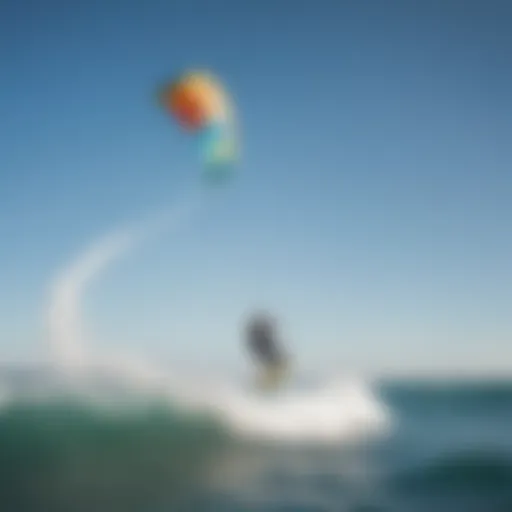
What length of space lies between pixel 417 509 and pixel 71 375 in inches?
56.8

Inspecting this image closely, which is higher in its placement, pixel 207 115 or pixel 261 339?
pixel 207 115

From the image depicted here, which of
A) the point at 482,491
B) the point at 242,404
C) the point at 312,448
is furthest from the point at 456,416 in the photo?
the point at 242,404

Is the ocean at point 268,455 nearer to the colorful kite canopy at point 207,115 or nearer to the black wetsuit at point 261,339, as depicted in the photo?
the black wetsuit at point 261,339

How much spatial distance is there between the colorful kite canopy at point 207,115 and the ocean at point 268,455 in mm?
942

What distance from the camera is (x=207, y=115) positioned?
10.5 ft

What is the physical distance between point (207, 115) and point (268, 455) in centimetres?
136

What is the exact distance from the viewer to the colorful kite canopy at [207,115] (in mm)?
3186

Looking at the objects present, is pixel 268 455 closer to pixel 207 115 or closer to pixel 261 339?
pixel 261 339

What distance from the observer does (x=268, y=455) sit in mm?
3309

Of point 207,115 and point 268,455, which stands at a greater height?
point 207,115

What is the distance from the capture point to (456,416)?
11.0 feet

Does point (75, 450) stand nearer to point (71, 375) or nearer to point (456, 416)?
point (71, 375)

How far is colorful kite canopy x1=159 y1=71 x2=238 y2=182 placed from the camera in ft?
10.5

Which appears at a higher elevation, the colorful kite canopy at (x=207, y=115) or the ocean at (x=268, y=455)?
the colorful kite canopy at (x=207, y=115)
